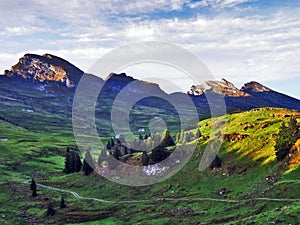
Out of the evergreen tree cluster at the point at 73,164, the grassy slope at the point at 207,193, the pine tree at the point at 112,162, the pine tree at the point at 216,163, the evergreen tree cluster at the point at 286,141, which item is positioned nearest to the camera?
the grassy slope at the point at 207,193

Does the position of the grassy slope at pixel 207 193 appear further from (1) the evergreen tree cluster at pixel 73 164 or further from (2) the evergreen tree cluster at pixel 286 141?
(1) the evergreen tree cluster at pixel 73 164

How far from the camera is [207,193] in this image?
3317 inches

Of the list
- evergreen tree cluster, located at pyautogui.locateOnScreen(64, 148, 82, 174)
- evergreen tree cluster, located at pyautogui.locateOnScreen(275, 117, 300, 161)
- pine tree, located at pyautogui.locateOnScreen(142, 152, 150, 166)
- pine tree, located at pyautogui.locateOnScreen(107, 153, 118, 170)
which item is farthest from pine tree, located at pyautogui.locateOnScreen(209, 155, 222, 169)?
evergreen tree cluster, located at pyautogui.locateOnScreen(64, 148, 82, 174)

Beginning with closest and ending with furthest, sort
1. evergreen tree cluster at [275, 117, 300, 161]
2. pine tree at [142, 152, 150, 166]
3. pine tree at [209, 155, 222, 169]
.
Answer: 1. evergreen tree cluster at [275, 117, 300, 161]
2. pine tree at [209, 155, 222, 169]
3. pine tree at [142, 152, 150, 166]

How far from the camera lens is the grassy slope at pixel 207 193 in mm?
66750

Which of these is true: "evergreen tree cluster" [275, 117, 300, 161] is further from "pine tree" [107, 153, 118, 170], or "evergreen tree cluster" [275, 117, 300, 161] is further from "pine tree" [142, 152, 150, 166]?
"pine tree" [107, 153, 118, 170]

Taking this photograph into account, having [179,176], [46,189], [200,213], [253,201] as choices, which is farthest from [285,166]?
[46,189]

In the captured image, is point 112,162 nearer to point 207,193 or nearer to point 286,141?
point 207,193

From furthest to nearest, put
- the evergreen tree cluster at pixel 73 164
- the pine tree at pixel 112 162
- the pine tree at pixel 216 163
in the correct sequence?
1. the evergreen tree cluster at pixel 73 164
2. the pine tree at pixel 112 162
3. the pine tree at pixel 216 163

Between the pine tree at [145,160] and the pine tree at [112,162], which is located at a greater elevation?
the pine tree at [145,160]

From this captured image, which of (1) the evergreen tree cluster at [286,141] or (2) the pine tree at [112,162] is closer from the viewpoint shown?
(1) the evergreen tree cluster at [286,141]

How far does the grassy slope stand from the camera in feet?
219

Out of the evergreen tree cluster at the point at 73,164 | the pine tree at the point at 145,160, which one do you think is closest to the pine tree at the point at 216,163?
the pine tree at the point at 145,160

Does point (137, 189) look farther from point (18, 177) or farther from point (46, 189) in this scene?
point (18, 177)
